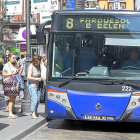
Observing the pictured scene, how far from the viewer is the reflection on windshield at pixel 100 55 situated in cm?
906

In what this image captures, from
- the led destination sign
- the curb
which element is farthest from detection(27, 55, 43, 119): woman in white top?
the led destination sign

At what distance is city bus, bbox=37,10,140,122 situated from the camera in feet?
28.9

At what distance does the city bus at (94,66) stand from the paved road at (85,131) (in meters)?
0.36

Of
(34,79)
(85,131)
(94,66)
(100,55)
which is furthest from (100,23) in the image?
(85,131)

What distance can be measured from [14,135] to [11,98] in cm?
267

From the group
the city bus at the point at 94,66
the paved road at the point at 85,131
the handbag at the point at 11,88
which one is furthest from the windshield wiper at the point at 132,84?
the handbag at the point at 11,88

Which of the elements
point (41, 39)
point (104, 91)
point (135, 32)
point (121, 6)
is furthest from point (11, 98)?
point (121, 6)

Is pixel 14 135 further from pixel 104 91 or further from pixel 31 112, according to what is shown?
pixel 31 112

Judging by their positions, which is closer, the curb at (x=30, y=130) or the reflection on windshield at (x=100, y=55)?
the curb at (x=30, y=130)

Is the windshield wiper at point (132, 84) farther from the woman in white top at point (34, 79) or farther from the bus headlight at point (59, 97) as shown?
the woman in white top at point (34, 79)

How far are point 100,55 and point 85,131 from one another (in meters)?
1.76

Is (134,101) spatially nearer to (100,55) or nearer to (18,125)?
(100,55)

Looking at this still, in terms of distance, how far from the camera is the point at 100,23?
925 centimetres

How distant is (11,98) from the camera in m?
10.5
